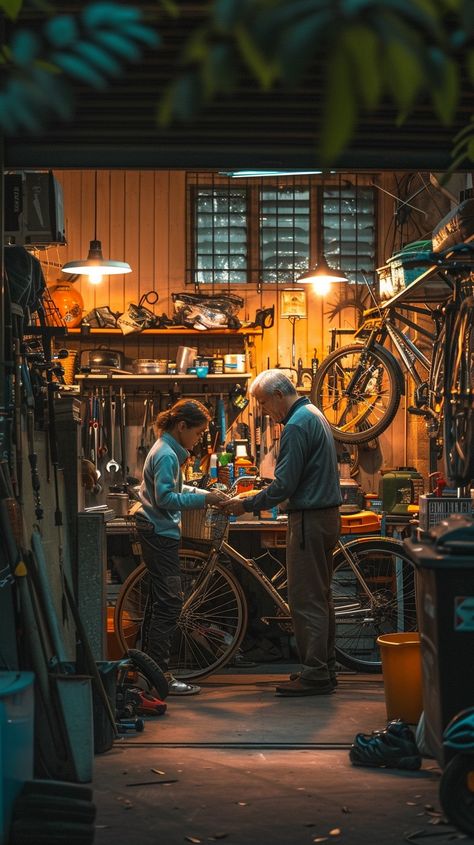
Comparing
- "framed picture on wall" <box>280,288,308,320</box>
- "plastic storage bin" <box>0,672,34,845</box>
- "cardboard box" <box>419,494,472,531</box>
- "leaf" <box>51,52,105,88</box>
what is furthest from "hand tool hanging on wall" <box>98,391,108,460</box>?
"leaf" <box>51,52,105,88</box>

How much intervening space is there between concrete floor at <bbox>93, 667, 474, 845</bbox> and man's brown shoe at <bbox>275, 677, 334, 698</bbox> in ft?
0.60

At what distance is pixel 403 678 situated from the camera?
554 cm

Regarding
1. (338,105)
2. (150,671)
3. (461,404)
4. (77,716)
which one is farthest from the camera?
(150,671)

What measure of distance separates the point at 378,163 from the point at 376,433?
422 centimetres

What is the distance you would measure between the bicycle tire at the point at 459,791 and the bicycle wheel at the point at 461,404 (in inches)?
83.6

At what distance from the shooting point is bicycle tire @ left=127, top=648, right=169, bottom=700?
19.7ft

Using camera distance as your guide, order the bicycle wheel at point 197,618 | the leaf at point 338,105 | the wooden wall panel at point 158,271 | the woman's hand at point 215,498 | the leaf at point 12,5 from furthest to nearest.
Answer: the wooden wall panel at point 158,271 < the bicycle wheel at point 197,618 < the woman's hand at point 215,498 < the leaf at point 12,5 < the leaf at point 338,105

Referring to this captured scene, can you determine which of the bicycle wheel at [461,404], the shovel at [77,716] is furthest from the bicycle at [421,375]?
the shovel at [77,716]

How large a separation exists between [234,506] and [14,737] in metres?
3.10

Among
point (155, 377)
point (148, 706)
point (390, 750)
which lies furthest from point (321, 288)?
point (390, 750)

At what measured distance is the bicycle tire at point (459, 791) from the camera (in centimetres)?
374

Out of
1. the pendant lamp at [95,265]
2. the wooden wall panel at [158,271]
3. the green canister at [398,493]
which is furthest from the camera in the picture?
the wooden wall panel at [158,271]

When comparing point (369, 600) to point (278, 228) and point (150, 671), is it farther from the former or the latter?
point (278, 228)

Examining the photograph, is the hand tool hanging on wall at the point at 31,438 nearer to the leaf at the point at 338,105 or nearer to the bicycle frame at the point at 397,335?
the bicycle frame at the point at 397,335
